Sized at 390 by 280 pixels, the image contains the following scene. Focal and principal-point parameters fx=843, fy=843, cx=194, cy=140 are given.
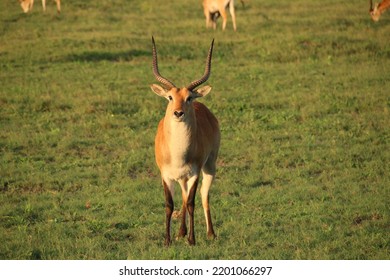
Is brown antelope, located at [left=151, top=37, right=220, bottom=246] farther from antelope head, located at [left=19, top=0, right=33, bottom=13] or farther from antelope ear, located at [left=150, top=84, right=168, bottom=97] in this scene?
antelope head, located at [left=19, top=0, right=33, bottom=13]

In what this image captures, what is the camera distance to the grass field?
27.0ft

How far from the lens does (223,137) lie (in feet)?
41.3

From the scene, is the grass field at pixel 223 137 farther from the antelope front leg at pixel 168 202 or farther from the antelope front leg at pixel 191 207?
the antelope front leg at pixel 168 202

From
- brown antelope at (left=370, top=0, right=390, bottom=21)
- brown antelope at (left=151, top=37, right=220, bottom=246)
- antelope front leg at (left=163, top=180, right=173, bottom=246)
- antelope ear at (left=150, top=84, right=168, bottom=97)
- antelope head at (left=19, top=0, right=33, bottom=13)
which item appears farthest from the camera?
antelope head at (left=19, top=0, right=33, bottom=13)

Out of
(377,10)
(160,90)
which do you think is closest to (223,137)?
(160,90)

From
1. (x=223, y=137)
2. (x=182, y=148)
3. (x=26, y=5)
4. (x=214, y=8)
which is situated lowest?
(x=223, y=137)

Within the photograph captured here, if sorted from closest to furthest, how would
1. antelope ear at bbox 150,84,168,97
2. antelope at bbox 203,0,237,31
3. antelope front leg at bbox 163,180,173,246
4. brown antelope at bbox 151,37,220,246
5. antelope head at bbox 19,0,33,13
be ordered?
brown antelope at bbox 151,37,220,246, antelope front leg at bbox 163,180,173,246, antelope ear at bbox 150,84,168,97, antelope at bbox 203,0,237,31, antelope head at bbox 19,0,33,13

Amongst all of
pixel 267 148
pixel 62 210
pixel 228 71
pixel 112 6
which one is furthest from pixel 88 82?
pixel 112 6

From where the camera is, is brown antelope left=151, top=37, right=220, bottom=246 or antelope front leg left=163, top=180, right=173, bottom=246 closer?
brown antelope left=151, top=37, right=220, bottom=246

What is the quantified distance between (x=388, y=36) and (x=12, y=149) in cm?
1194

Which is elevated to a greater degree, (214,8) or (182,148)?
(214,8)

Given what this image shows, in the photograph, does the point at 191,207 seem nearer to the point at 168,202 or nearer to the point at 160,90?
the point at 168,202

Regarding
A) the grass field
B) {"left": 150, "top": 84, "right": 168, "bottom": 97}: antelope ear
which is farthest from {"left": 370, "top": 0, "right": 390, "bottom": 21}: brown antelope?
{"left": 150, "top": 84, "right": 168, "bottom": 97}: antelope ear

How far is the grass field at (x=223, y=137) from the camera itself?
8.24 metres
